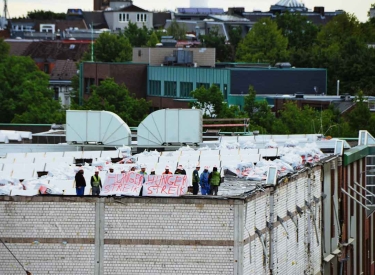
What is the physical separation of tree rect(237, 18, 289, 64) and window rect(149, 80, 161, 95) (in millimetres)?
44436

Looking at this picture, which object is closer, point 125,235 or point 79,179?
point 125,235

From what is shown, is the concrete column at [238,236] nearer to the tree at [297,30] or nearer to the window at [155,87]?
the window at [155,87]

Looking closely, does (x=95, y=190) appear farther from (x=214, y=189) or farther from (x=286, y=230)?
(x=286, y=230)

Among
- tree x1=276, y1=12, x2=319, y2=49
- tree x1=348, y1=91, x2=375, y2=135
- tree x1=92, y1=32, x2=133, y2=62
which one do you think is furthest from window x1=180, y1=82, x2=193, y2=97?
tree x1=276, y1=12, x2=319, y2=49

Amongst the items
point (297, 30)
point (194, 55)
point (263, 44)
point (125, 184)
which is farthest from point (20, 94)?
point (125, 184)

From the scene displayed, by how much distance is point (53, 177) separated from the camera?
40594 mm

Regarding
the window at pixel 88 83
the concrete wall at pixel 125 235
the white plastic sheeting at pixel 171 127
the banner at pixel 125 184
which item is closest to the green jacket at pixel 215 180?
the banner at pixel 125 184

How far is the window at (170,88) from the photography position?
4636 inches

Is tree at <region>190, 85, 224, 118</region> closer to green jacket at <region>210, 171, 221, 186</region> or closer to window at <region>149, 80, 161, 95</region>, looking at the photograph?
window at <region>149, 80, 161, 95</region>

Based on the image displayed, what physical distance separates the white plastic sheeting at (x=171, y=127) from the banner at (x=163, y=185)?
1758cm

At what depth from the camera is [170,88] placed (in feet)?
387

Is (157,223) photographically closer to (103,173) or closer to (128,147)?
(103,173)

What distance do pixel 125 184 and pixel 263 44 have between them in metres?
136

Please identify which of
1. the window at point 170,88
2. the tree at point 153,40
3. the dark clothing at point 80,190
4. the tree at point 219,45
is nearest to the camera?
the dark clothing at point 80,190
